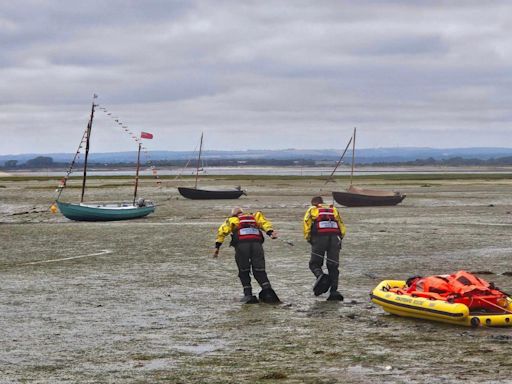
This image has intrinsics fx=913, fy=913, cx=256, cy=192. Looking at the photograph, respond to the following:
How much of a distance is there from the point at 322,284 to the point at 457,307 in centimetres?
372

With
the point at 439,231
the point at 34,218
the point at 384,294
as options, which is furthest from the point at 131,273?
the point at 34,218

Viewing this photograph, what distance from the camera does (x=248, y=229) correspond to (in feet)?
55.5

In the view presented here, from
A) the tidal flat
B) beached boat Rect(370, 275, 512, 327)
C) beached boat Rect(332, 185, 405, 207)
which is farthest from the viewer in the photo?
beached boat Rect(332, 185, 405, 207)

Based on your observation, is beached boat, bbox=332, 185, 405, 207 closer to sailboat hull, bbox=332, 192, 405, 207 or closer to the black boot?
sailboat hull, bbox=332, 192, 405, 207

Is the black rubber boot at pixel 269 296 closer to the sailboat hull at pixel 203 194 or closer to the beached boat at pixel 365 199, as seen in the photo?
the beached boat at pixel 365 199

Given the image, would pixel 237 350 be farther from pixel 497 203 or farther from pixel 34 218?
pixel 497 203

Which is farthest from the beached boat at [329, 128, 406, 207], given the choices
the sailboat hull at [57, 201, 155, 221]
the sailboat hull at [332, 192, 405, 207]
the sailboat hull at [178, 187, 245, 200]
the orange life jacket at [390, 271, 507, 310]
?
the orange life jacket at [390, 271, 507, 310]

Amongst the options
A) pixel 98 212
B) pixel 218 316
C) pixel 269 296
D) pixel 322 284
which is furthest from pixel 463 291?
pixel 98 212

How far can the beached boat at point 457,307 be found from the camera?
13875 mm

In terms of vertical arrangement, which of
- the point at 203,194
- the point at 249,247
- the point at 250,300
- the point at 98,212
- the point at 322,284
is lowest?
the point at 98,212

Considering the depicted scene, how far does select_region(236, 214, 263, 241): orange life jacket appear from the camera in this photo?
1690 cm

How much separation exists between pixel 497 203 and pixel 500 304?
37.8 m

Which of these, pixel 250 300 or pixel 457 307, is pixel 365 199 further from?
pixel 457 307

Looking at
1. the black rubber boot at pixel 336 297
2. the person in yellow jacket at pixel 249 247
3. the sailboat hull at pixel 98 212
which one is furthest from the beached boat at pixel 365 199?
the person in yellow jacket at pixel 249 247
